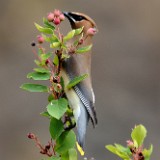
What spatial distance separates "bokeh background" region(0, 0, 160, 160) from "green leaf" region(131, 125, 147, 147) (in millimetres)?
4879

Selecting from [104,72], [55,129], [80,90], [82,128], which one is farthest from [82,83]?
[104,72]

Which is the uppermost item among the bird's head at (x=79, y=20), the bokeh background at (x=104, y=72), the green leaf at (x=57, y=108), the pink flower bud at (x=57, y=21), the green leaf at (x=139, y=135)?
the pink flower bud at (x=57, y=21)

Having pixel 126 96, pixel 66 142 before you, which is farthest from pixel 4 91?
pixel 66 142

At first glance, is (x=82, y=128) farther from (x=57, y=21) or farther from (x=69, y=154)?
(x=57, y=21)

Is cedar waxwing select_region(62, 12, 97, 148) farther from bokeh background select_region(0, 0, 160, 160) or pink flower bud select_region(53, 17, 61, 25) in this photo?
bokeh background select_region(0, 0, 160, 160)

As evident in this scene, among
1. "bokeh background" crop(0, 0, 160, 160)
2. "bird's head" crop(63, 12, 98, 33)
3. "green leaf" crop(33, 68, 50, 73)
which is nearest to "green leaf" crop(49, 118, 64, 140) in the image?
"green leaf" crop(33, 68, 50, 73)

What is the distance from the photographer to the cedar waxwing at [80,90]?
2.12 meters

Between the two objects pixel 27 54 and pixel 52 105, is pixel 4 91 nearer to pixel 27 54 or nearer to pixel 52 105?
pixel 27 54

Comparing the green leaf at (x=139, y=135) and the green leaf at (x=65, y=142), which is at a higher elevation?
the green leaf at (x=139, y=135)

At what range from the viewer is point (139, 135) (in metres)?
1.70

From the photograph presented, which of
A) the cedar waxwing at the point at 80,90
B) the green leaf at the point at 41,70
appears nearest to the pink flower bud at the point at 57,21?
the green leaf at the point at 41,70

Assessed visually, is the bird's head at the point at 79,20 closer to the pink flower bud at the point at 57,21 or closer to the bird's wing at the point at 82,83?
the bird's wing at the point at 82,83

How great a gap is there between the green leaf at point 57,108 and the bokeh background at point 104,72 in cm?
478

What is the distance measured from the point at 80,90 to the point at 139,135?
→ 1.94 feet
